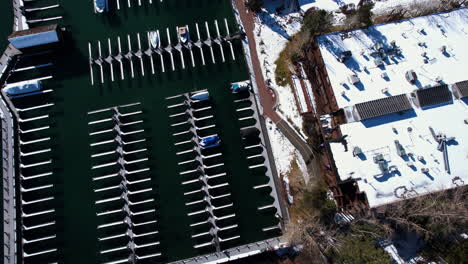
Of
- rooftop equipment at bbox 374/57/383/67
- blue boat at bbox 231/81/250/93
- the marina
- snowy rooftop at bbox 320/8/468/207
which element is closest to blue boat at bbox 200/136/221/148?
blue boat at bbox 231/81/250/93

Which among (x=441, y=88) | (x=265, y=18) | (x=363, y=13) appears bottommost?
(x=441, y=88)

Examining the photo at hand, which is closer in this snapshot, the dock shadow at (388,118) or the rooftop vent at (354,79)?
the dock shadow at (388,118)

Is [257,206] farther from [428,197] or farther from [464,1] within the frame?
[464,1]

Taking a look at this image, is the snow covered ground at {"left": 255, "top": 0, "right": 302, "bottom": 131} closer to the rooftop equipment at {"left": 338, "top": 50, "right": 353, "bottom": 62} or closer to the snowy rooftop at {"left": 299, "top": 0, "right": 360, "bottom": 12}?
the snowy rooftop at {"left": 299, "top": 0, "right": 360, "bottom": 12}

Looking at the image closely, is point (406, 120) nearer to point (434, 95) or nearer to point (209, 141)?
point (434, 95)

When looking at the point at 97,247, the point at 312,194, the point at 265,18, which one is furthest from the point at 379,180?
the point at 97,247

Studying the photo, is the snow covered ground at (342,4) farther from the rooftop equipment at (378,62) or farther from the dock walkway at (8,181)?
the dock walkway at (8,181)

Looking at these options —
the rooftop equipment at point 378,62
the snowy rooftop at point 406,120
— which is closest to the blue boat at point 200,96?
the snowy rooftop at point 406,120
